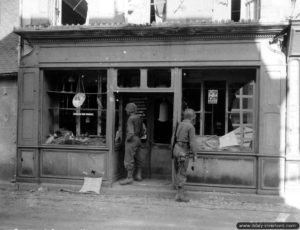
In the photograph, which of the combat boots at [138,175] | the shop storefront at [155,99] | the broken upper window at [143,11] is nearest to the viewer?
the shop storefront at [155,99]

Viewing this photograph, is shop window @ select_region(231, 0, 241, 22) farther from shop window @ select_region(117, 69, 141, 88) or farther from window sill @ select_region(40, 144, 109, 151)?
window sill @ select_region(40, 144, 109, 151)

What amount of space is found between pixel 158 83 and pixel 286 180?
4081 millimetres

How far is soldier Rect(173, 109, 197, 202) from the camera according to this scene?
8.62 meters

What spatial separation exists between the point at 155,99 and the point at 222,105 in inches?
74.2

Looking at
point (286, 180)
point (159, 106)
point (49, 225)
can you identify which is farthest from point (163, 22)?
point (49, 225)

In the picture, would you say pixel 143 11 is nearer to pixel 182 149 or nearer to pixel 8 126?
pixel 182 149

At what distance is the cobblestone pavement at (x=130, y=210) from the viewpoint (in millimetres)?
7074

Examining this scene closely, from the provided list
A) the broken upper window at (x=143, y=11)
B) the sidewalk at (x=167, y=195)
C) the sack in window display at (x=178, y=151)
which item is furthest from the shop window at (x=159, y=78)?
the sidewalk at (x=167, y=195)

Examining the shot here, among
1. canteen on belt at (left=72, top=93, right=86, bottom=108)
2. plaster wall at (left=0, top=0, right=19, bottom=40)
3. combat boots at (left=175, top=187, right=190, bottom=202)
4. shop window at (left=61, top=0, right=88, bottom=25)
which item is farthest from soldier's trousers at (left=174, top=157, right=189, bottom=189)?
plaster wall at (left=0, top=0, right=19, bottom=40)

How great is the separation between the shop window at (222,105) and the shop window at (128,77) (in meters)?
1.30

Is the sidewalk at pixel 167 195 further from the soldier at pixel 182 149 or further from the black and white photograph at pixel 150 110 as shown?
the soldier at pixel 182 149

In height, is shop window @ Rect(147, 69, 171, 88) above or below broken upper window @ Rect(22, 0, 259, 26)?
below

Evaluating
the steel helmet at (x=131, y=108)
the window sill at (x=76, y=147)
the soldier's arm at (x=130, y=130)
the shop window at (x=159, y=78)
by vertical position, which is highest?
the shop window at (x=159, y=78)

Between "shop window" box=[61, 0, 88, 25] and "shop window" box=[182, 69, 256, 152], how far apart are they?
3.55 m
